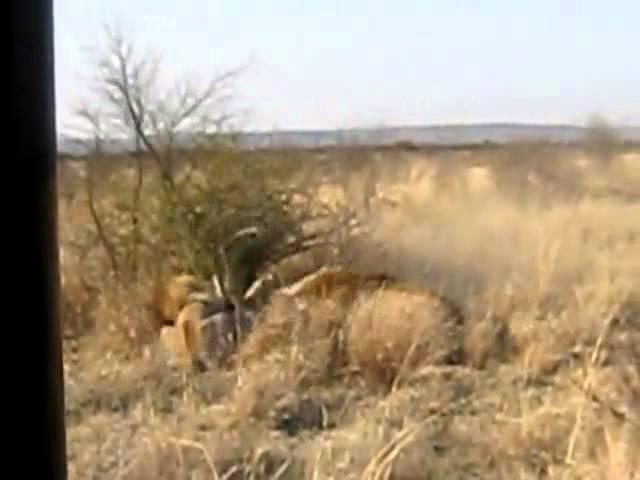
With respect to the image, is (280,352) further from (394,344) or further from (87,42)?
(87,42)

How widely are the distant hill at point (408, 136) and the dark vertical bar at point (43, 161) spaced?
0.03m

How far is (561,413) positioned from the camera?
0.97 meters

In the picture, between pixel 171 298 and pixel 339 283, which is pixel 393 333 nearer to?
pixel 339 283

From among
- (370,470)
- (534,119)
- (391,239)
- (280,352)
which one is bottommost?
(370,470)

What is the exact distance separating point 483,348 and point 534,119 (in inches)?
8.1

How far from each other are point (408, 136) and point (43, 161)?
12.7 inches

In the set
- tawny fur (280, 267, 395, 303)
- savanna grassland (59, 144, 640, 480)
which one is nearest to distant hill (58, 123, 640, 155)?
savanna grassland (59, 144, 640, 480)

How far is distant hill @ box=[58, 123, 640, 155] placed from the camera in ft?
3.23

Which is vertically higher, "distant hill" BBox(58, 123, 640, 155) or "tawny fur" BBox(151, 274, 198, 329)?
"distant hill" BBox(58, 123, 640, 155)

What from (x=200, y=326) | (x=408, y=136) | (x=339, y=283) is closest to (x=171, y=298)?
(x=200, y=326)

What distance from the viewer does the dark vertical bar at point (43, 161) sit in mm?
948

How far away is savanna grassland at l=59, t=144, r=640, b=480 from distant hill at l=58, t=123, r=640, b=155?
11 mm

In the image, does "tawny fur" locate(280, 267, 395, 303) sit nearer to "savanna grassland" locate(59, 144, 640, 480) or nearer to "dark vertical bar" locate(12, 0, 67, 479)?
"savanna grassland" locate(59, 144, 640, 480)

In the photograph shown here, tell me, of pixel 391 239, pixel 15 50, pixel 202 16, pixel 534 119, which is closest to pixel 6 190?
pixel 15 50
